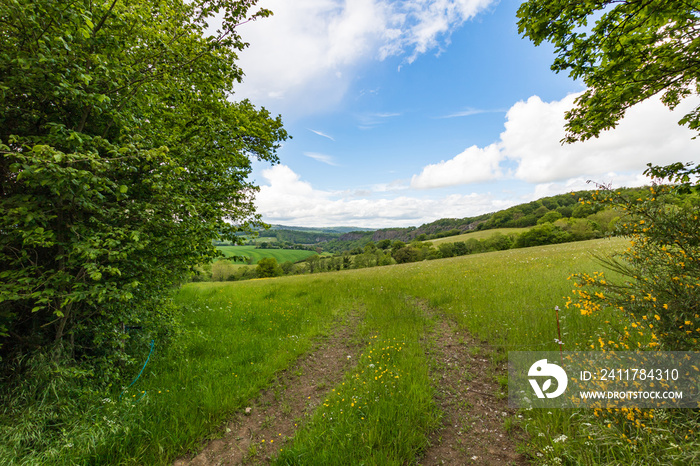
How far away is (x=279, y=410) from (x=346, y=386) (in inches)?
57.2

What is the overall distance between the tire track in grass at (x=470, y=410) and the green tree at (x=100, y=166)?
220 inches

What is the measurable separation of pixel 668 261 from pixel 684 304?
0.85m

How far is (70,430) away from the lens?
149 inches

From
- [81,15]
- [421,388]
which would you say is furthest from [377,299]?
[81,15]

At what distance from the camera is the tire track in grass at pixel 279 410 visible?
12.7 ft

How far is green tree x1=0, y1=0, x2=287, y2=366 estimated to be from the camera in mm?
3461

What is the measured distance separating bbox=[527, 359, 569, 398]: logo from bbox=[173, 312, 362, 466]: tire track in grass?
4035 mm

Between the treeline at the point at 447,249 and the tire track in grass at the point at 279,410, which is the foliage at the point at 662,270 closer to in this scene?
the tire track in grass at the point at 279,410

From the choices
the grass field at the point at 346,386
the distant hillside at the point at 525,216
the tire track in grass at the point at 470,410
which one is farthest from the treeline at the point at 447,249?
the tire track in grass at the point at 470,410

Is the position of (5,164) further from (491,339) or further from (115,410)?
(491,339)

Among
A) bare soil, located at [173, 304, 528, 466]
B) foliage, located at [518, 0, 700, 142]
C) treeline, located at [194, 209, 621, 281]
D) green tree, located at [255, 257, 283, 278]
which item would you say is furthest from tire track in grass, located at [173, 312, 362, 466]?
green tree, located at [255, 257, 283, 278]

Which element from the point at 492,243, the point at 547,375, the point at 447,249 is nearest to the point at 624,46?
the point at 547,375

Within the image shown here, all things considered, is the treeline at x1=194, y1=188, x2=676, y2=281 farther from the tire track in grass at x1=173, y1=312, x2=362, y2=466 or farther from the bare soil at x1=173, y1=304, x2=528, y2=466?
the bare soil at x1=173, y1=304, x2=528, y2=466

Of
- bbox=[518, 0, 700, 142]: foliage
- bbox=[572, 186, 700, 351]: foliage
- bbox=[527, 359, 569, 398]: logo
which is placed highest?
bbox=[518, 0, 700, 142]: foliage
